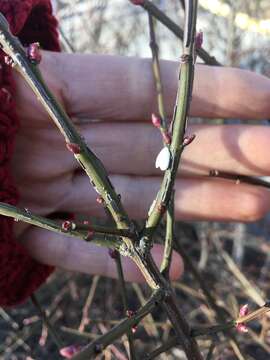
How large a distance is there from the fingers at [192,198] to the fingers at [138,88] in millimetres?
142

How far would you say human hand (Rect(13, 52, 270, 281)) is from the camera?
43.1 inches

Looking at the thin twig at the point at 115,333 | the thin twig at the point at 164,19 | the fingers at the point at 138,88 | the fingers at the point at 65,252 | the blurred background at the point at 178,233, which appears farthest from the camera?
the blurred background at the point at 178,233

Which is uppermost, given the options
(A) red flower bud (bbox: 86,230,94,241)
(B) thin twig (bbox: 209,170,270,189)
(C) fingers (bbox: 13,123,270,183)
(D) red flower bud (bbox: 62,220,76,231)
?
(C) fingers (bbox: 13,123,270,183)

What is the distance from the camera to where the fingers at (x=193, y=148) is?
1081 millimetres

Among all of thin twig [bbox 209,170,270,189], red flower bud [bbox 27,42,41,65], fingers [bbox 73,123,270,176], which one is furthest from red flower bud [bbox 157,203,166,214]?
fingers [bbox 73,123,270,176]

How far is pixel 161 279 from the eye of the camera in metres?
0.71

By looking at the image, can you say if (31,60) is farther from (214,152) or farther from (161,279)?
(214,152)

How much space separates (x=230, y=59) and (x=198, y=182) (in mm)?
1328

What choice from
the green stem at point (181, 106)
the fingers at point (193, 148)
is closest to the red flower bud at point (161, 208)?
the green stem at point (181, 106)

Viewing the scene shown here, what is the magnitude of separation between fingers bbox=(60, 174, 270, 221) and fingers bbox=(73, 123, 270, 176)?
0.10 feet

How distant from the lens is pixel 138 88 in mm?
1123

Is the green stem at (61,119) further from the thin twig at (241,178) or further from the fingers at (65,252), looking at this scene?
the fingers at (65,252)

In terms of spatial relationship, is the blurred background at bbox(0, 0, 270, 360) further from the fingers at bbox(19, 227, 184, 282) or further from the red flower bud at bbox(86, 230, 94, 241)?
the red flower bud at bbox(86, 230, 94, 241)

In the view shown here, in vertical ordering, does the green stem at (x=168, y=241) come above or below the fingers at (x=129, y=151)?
below
